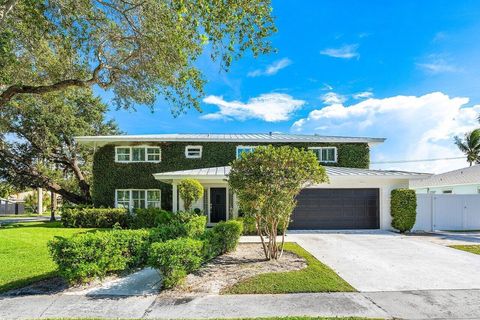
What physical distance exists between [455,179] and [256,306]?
23827 millimetres

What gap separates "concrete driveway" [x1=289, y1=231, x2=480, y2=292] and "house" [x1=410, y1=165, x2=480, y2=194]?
10.9 meters

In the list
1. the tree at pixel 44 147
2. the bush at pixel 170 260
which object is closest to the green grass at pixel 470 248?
the bush at pixel 170 260

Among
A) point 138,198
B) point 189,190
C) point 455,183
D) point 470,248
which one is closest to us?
point 470,248

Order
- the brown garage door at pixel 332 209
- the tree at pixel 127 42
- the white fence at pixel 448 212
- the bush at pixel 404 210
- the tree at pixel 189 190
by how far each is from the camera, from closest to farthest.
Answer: the tree at pixel 127 42
the tree at pixel 189 190
the bush at pixel 404 210
the brown garage door at pixel 332 209
the white fence at pixel 448 212

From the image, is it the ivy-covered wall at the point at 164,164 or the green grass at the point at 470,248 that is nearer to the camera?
the green grass at the point at 470,248

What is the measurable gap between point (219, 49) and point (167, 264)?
17.2ft

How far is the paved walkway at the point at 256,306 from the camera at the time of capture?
5008 millimetres

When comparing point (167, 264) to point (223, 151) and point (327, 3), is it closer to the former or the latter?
point (327, 3)

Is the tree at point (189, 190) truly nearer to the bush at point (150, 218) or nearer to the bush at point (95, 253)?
the bush at point (150, 218)

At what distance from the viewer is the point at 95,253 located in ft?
20.9

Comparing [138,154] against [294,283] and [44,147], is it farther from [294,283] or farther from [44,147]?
[294,283]

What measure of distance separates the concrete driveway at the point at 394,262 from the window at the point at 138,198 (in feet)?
33.5

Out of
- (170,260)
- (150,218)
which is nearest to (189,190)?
(150,218)

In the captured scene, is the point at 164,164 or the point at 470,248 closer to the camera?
the point at 470,248
